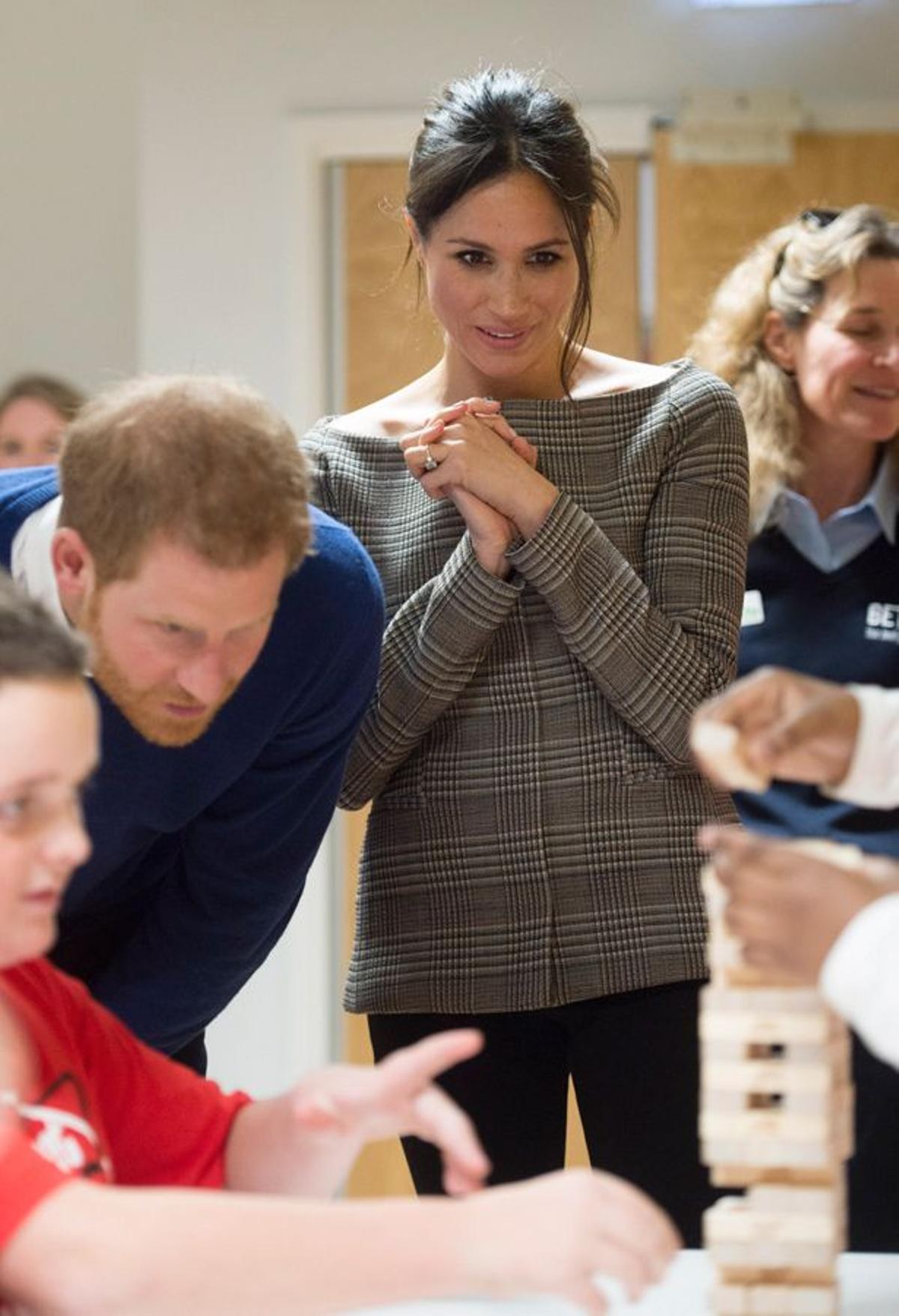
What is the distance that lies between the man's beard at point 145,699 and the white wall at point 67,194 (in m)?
3.37

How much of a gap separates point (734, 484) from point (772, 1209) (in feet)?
3.37

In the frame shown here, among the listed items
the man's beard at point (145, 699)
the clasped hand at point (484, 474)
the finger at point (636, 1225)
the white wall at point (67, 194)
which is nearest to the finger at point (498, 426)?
the clasped hand at point (484, 474)

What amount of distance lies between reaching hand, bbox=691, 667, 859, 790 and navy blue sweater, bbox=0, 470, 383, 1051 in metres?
0.63

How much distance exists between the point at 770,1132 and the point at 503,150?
124 centimetres

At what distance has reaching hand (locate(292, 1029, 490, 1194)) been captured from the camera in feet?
4.31

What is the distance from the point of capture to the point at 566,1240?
114 cm

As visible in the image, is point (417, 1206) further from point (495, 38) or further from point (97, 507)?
point (495, 38)

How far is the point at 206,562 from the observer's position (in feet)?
5.12

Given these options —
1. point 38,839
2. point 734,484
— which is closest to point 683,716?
point 734,484

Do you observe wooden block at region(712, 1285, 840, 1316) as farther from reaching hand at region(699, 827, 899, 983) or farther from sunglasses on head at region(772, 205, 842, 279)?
sunglasses on head at region(772, 205, 842, 279)

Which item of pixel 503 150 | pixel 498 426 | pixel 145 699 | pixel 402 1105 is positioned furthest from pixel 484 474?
pixel 402 1105

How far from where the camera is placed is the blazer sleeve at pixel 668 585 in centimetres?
205

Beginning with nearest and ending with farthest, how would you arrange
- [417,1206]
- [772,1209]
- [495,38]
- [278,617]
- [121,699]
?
[417,1206], [772,1209], [121,699], [278,617], [495,38]

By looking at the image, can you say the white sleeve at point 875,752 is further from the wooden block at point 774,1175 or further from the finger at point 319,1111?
the finger at point 319,1111
